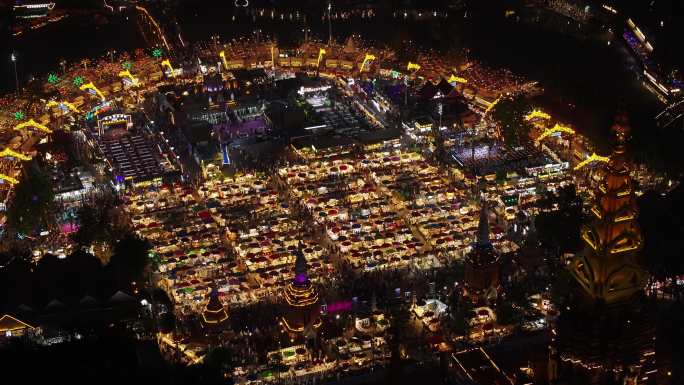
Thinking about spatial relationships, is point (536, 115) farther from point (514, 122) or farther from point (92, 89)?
point (92, 89)

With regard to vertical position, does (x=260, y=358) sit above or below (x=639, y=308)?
below

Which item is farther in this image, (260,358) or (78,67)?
(78,67)

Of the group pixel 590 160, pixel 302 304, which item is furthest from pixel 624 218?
pixel 590 160

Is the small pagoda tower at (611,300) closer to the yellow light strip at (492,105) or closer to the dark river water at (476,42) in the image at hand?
the dark river water at (476,42)

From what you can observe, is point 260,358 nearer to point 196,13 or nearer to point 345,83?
point 345,83

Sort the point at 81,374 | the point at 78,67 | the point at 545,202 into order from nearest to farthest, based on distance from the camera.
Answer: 1. the point at 81,374
2. the point at 545,202
3. the point at 78,67

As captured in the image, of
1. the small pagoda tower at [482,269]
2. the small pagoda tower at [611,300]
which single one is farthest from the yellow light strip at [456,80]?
the small pagoda tower at [611,300]

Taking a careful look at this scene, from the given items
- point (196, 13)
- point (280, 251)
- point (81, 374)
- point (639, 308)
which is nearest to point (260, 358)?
point (280, 251)
